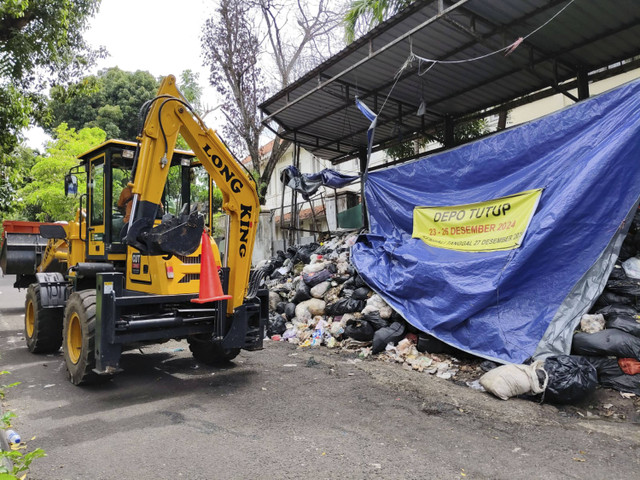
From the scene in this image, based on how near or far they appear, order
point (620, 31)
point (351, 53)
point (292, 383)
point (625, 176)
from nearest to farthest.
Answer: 1. point (625, 176)
2. point (292, 383)
3. point (620, 31)
4. point (351, 53)

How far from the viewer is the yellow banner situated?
17.7ft

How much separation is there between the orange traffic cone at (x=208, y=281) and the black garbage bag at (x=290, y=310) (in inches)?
134

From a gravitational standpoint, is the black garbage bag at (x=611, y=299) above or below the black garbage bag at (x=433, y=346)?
above

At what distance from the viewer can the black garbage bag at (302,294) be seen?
26.5 ft

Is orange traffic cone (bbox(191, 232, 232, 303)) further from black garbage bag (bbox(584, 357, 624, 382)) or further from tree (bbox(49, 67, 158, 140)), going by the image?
tree (bbox(49, 67, 158, 140))

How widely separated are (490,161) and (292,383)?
13.3 ft

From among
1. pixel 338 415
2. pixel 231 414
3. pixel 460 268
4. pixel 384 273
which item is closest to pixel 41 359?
pixel 231 414

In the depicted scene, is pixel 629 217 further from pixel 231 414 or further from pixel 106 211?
pixel 106 211

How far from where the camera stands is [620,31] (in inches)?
259

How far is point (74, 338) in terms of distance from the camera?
5070mm

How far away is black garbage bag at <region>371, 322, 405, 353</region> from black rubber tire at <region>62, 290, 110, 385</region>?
3447 mm

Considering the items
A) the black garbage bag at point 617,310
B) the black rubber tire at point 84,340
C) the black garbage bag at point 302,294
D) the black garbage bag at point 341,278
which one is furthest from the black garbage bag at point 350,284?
the black rubber tire at point 84,340

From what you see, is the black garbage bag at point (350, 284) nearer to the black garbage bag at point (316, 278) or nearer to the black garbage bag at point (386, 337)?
the black garbage bag at point (316, 278)

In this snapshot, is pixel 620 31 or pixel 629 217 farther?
pixel 620 31
